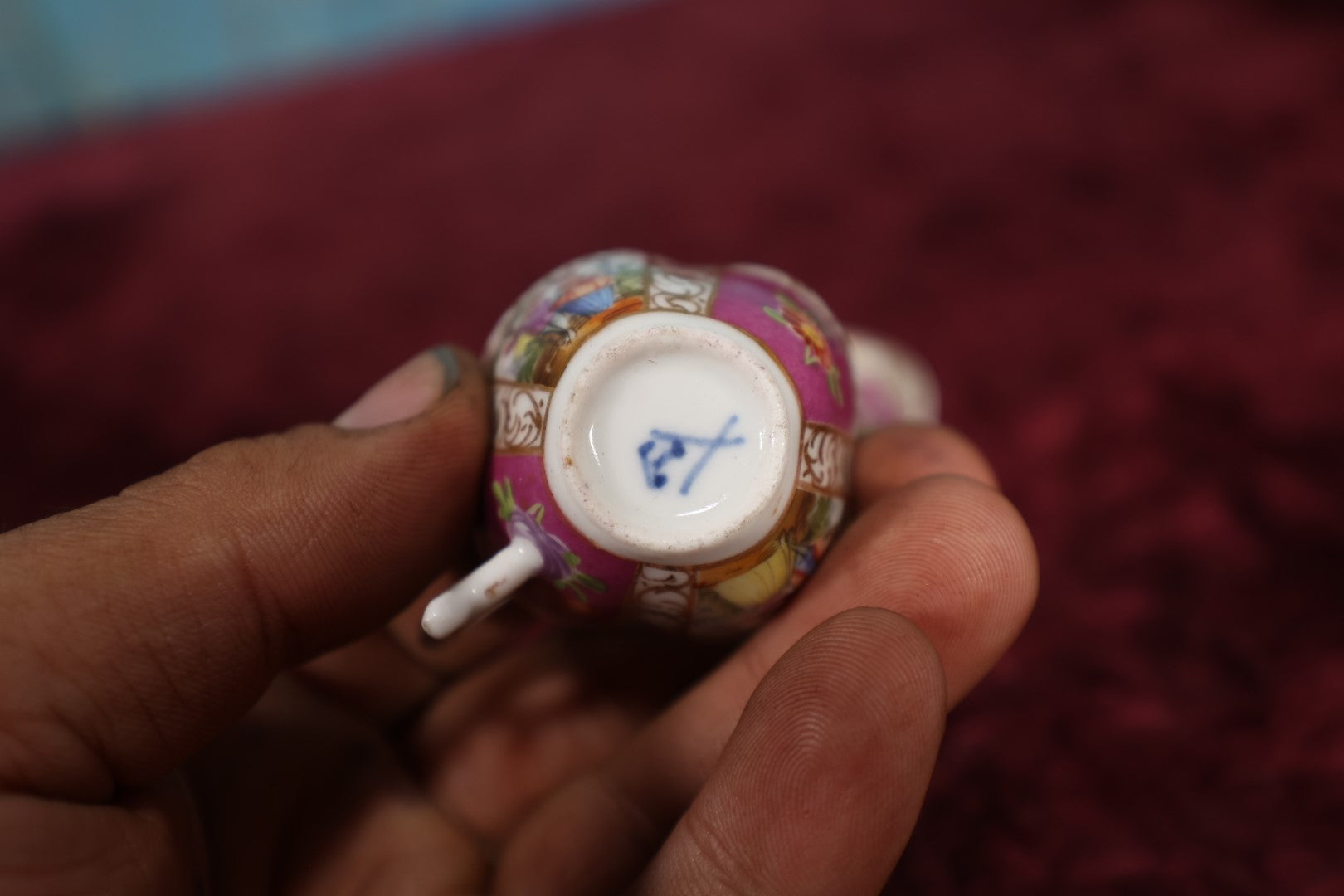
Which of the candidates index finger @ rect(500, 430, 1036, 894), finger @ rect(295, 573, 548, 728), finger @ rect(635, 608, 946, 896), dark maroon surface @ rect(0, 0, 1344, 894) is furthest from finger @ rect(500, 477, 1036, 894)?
dark maroon surface @ rect(0, 0, 1344, 894)

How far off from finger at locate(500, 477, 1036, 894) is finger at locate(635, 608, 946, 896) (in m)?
0.12

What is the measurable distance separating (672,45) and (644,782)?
5.48 ft

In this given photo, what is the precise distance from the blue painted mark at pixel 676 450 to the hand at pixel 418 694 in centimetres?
17

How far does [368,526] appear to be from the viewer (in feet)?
3.00

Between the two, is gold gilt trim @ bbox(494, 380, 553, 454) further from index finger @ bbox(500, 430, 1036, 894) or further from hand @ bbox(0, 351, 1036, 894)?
index finger @ bbox(500, 430, 1036, 894)

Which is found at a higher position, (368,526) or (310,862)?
(368,526)

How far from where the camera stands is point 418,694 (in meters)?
1.23

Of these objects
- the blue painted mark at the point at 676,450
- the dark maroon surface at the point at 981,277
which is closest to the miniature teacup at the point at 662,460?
the blue painted mark at the point at 676,450

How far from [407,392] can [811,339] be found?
0.38 m

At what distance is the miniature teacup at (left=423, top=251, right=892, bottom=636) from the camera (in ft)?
2.76

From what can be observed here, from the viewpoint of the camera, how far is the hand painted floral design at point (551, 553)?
869mm

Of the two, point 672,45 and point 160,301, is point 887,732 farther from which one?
point 672,45

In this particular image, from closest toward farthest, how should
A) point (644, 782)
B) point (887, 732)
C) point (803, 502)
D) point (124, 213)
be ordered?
point (887, 732), point (803, 502), point (644, 782), point (124, 213)

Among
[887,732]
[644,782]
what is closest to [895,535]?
[887,732]
